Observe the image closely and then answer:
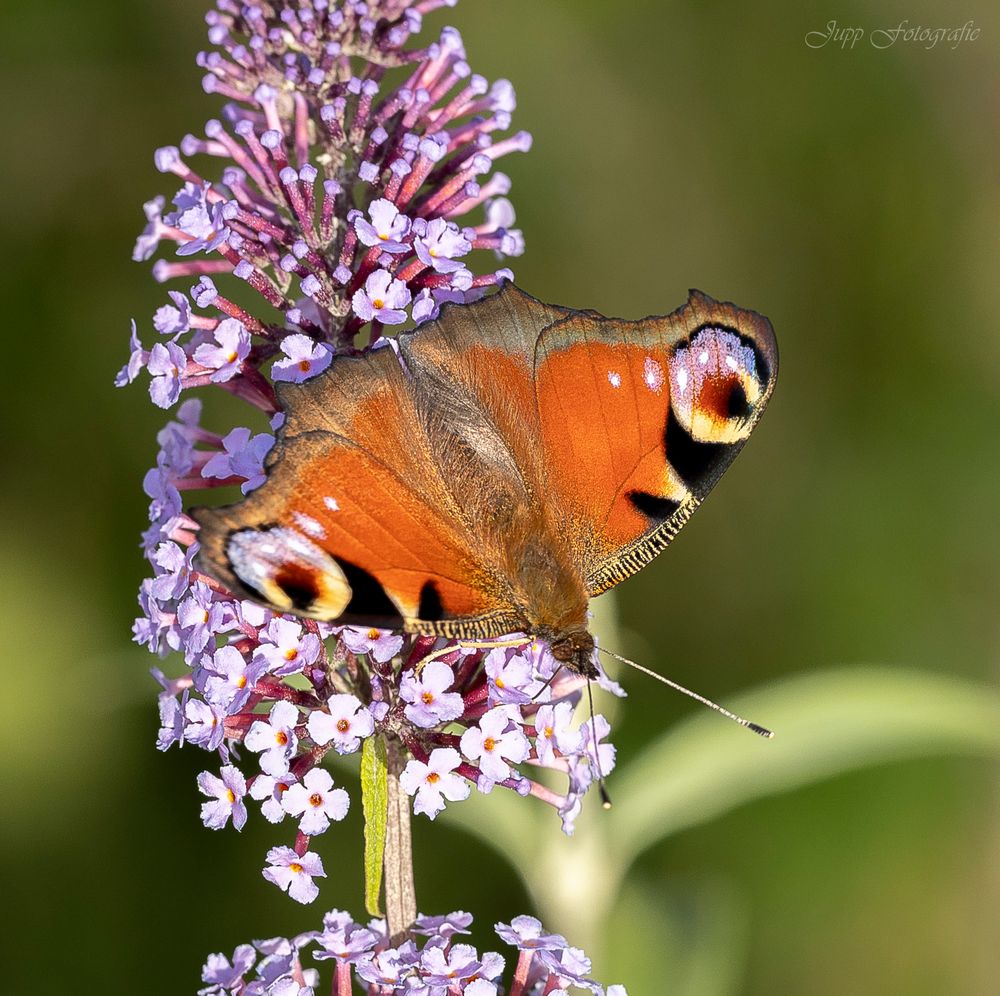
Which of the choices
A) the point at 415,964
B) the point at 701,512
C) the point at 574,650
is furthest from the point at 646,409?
the point at 701,512

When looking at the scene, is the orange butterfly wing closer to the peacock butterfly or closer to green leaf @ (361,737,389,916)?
the peacock butterfly

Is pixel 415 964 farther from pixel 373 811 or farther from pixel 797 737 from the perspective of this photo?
pixel 797 737

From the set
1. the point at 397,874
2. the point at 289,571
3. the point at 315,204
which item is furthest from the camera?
the point at 315,204

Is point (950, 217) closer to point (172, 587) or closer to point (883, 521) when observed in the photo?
point (883, 521)

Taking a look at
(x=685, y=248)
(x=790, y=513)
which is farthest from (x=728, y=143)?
(x=790, y=513)

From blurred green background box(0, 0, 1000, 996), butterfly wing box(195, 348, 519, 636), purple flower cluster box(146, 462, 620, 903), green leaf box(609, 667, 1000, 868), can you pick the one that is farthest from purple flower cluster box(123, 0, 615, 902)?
blurred green background box(0, 0, 1000, 996)

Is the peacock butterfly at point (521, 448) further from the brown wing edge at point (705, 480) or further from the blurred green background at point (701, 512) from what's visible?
the blurred green background at point (701, 512)

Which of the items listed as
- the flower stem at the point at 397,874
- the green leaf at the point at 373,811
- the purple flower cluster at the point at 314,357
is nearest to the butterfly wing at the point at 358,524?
the purple flower cluster at the point at 314,357
